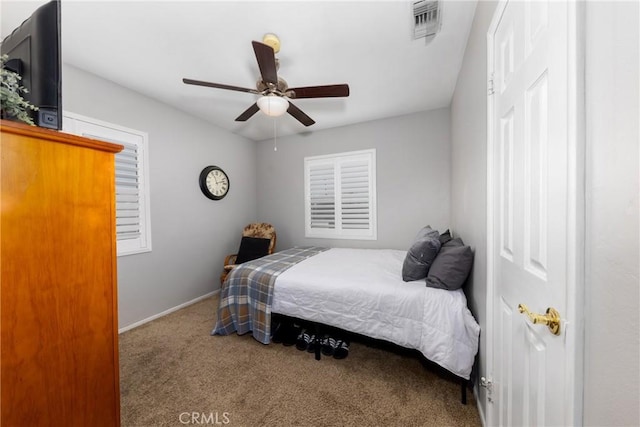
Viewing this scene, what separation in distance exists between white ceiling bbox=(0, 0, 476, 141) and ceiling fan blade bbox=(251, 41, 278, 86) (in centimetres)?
35

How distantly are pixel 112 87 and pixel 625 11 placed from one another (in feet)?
11.8

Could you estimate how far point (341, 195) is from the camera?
12.9ft

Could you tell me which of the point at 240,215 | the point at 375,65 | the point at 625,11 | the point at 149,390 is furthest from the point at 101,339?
the point at 240,215

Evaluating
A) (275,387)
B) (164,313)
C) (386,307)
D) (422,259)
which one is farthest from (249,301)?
(422,259)

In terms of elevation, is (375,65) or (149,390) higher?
(375,65)

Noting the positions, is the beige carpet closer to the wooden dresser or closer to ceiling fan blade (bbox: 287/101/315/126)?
the wooden dresser

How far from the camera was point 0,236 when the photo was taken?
2.19 ft

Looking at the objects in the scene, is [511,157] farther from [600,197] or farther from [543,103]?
[600,197]

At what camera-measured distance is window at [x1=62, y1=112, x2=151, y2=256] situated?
97.2 inches

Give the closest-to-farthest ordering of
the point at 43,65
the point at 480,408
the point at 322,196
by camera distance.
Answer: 1. the point at 43,65
2. the point at 480,408
3. the point at 322,196

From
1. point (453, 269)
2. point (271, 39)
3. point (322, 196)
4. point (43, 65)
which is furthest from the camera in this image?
point (322, 196)

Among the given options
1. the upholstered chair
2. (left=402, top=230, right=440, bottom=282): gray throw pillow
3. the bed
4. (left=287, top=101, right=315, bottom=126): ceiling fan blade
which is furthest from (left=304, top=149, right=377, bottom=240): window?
(left=402, top=230, right=440, bottom=282): gray throw pillow

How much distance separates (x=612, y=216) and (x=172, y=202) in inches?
144

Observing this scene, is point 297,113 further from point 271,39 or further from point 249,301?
point 249,301
